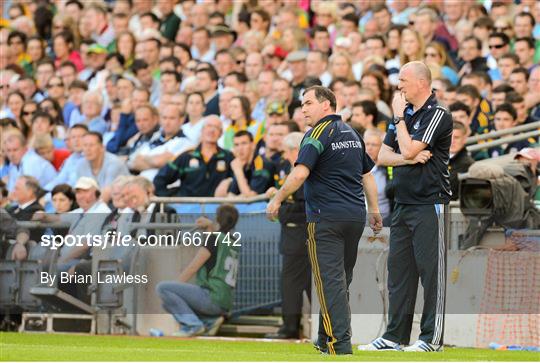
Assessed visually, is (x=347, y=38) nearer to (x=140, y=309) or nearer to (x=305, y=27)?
(x=305, y=27)

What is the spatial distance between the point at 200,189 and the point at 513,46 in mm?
4598

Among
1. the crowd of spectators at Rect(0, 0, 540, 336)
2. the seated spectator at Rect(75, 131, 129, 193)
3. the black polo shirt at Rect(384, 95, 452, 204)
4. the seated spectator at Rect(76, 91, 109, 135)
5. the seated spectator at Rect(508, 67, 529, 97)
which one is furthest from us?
the seated spectator at Rect(76, 91, 109, 135)

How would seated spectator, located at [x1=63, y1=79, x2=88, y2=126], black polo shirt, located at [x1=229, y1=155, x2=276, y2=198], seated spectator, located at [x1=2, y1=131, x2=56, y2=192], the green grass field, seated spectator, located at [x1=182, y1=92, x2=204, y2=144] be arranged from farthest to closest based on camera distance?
1. seated spectator, located at [x1=63, y1=79, x2=88, y2=126]
2. seated spectator, located at [x1=2, y1=131, x2=56, y2=192]
3. seated spectator, located at [x1=182, y1=92, x2=204, y2=144]
4. black polo shirt, located at [x1=229, y1=155, x2=276, y2=198]
5. the green grass field

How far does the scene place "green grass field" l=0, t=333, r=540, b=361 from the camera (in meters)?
10.7

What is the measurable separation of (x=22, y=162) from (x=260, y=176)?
4567mm

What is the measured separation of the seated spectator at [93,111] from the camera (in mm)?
20312

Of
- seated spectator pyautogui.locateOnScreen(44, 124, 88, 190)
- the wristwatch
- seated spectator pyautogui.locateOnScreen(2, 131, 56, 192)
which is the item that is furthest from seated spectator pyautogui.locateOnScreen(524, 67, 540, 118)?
seated spectator pyautogui.locateOnScreen(2, 131, 56, 192)

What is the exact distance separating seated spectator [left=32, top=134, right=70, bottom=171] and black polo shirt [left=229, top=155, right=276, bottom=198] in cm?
396

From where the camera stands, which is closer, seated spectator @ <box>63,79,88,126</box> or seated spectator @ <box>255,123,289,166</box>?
seated spectator @ <box>255,123,289,166</box>

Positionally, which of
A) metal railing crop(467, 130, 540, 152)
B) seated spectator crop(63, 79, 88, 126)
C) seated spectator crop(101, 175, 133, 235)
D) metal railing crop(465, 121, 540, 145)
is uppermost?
seated spectator crop(63, 79, 88, 126)

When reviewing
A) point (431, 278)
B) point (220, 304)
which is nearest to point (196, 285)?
point (220, 304)

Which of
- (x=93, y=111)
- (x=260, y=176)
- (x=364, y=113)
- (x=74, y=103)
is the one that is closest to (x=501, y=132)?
(x=364, y=113)

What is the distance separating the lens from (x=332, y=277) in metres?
10.9

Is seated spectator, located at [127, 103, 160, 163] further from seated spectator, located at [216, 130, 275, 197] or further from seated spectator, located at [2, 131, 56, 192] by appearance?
seated spectator, located at [216, 130, 275, 197]
